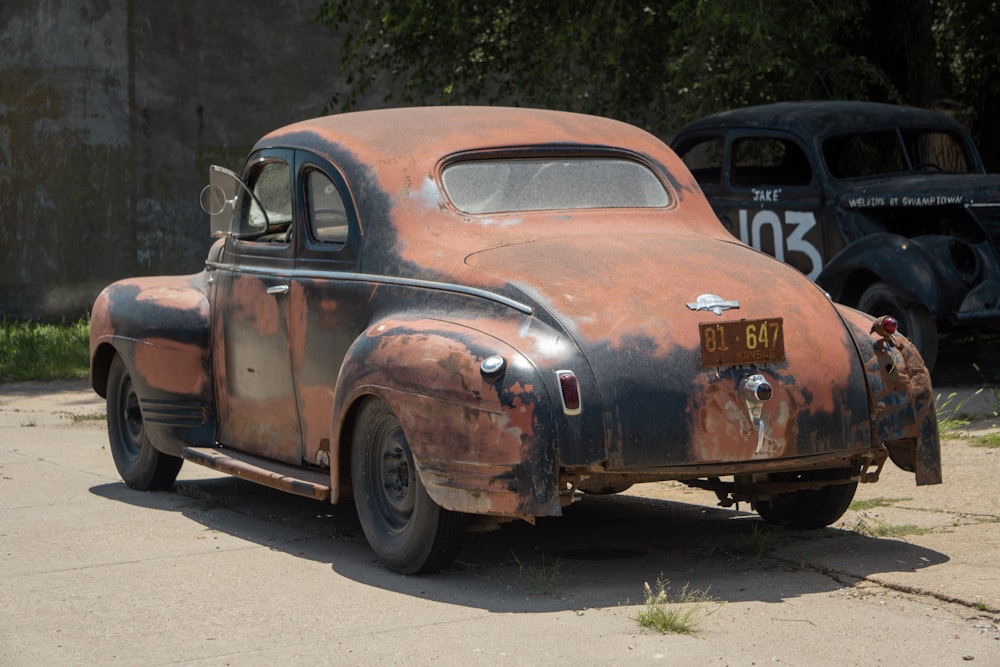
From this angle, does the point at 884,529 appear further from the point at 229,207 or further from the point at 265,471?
the point at 229,207

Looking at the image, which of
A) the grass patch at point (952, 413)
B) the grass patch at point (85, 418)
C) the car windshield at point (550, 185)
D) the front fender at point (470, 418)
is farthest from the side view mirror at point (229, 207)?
the grass patch at point (952, 413)

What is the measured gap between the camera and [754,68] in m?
12.7

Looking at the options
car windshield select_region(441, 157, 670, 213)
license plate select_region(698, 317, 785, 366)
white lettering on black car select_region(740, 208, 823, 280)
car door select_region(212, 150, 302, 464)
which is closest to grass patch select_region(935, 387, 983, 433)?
white lettering on black car select_region(740, 208, 823, 280)

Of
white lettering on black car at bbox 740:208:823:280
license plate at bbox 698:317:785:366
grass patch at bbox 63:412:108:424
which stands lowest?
grass patch at bbox 63:412:108:424

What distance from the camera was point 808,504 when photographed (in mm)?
6191

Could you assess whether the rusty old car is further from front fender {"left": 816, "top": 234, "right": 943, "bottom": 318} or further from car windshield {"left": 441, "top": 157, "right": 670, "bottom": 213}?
front fender {"left": 816, "top": 234, "right": 943, "bottom": 318}

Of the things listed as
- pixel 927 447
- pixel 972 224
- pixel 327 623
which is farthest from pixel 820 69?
pixel 327 623

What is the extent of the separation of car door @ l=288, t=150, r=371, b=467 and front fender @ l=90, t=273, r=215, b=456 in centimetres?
89

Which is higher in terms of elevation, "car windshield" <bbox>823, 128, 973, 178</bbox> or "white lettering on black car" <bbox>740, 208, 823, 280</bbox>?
"car windshield" <bbox>823, 128, 973, 178</bbox>

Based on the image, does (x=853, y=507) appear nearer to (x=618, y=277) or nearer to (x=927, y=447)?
(x=927, y=447)

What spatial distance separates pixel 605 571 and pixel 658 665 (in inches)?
51.8

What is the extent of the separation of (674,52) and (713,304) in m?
9.11

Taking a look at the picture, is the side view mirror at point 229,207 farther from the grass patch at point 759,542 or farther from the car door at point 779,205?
the car door at point 779,205

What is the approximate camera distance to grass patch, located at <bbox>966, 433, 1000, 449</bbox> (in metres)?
7.97
